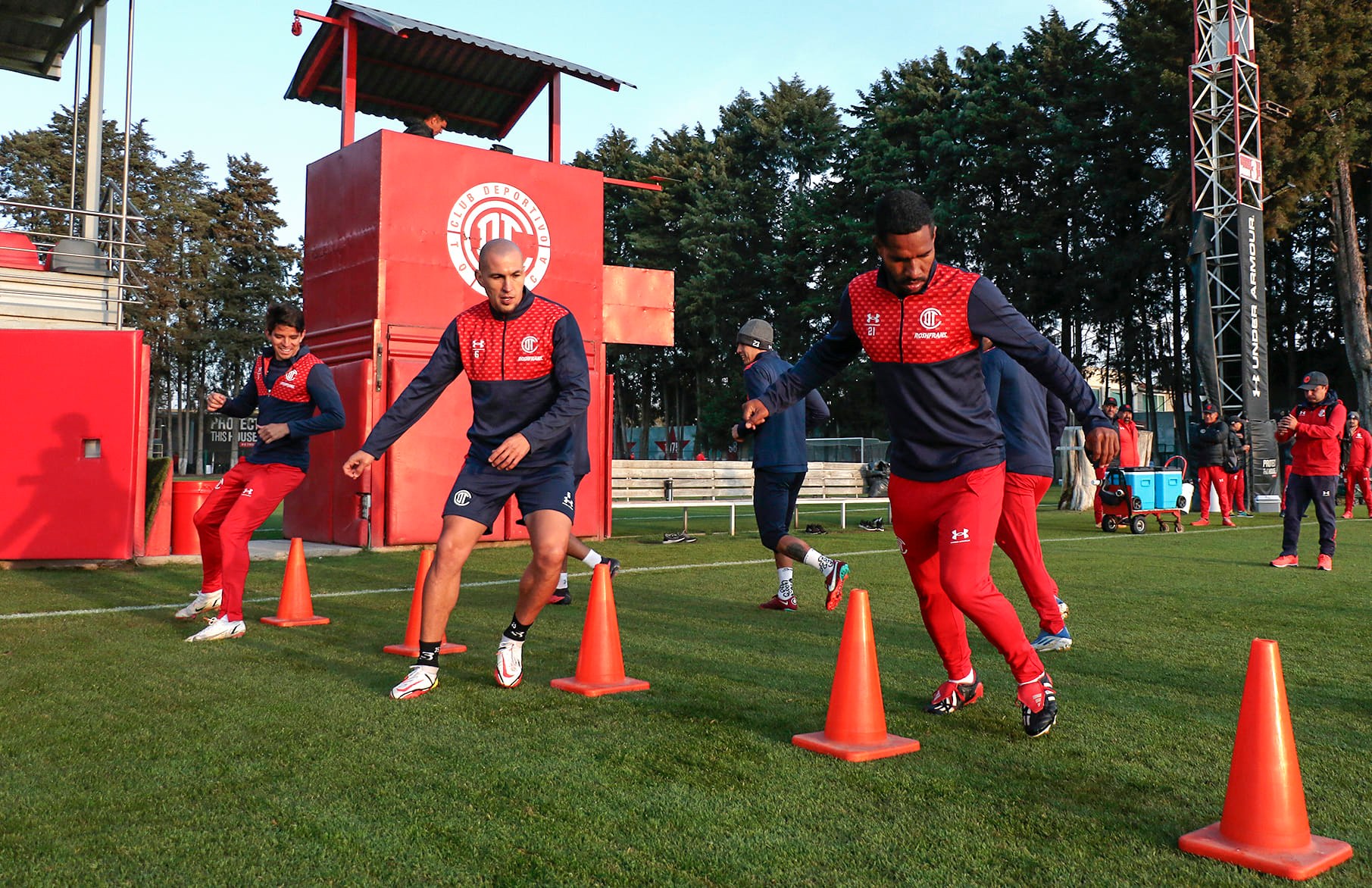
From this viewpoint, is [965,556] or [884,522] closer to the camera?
[965,556]

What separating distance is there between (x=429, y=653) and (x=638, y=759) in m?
1.55

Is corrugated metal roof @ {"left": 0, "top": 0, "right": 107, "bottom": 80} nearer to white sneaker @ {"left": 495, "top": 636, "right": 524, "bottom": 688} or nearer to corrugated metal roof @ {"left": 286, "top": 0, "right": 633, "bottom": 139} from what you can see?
corrugated metal roof @ {"left": 286, "top": 0, "right": 633, "bottom": 139}

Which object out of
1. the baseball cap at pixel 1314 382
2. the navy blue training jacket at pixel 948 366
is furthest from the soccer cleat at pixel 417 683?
the baseball cap at pixel 1314 382

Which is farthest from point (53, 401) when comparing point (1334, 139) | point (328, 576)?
point (1334, 139)

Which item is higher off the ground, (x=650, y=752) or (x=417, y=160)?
(x=417, y=160)

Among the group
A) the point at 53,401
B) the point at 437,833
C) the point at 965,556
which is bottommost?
the point at 437,833

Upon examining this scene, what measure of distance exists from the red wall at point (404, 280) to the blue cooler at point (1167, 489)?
28.6 ft

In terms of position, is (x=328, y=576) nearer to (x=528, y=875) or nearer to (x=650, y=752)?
(x=650, y=752)

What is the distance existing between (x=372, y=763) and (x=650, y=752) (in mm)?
966

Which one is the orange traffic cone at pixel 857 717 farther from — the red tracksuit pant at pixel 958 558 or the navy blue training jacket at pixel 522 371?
the navy blue training jacket at pixel 522 371

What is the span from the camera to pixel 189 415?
65.4 m

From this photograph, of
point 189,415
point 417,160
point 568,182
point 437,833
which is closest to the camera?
point 437,833

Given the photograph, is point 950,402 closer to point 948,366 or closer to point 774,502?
point 948,366

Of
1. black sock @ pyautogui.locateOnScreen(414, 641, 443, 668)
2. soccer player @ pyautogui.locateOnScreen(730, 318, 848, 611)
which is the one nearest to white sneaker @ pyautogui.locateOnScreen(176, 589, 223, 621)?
black sock @ pyautogui.locateOnScreen(414, 641, 443, 668)
